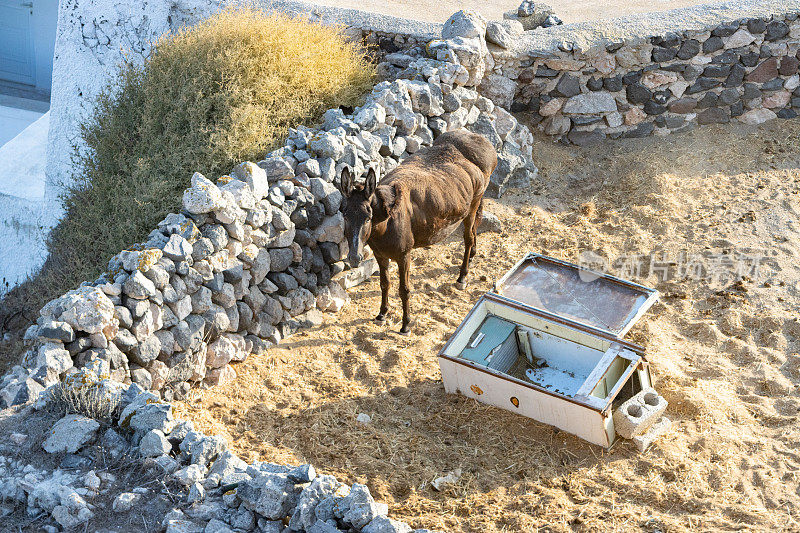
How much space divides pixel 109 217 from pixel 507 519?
20.1 feet

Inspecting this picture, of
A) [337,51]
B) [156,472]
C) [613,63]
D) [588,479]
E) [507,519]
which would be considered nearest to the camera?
[156,472]

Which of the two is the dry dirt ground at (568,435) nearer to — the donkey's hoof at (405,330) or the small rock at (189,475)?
the donkey's hoof at (405,330)

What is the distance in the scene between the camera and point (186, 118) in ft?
32.5

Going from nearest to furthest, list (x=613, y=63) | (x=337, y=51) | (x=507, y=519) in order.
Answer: (x=507, y=519)
(x=337, y=51)
(x=613, y=63)

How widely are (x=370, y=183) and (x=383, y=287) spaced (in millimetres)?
1515

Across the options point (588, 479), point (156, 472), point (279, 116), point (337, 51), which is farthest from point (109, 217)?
point (588, 479)

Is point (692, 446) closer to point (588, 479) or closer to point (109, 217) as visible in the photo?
point (588, 479)

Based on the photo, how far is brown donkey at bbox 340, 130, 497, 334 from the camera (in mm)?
7781

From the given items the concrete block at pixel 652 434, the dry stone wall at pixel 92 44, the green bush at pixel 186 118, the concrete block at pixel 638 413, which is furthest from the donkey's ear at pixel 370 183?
the dry stone wall at pixel 92 44

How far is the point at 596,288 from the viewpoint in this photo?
8352 millimetres

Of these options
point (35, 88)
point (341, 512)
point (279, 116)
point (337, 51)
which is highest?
point (337, 51)

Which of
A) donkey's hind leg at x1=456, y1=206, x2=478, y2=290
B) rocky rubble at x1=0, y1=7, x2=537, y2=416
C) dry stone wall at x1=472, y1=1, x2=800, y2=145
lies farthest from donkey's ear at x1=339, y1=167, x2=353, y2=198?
dry stone wall at x1=472, y1=1, x2=800, y2=145

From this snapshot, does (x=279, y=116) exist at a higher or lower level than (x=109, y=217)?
higher

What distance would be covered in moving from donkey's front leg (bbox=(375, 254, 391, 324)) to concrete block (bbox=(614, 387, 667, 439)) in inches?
112
